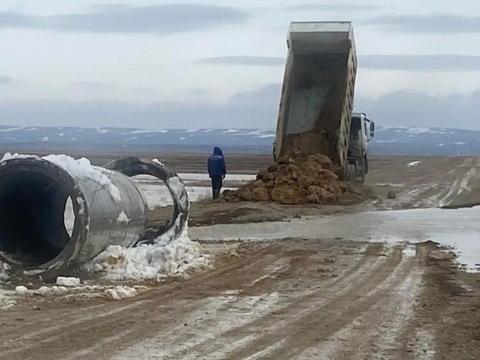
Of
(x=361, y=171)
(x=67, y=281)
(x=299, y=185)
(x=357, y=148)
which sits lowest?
(x=67, y=281)

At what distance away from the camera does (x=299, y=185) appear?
2372 cm

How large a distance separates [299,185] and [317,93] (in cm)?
276

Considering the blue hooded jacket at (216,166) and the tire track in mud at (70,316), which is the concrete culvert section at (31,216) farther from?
the blue hooded jacket at (216,166)

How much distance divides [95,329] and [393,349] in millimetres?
2590

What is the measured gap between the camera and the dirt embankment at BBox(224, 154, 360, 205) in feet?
76.9

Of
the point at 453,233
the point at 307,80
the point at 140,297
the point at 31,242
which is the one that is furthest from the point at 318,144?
the point at 140,297

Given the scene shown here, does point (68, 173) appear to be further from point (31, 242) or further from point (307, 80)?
point (307, 80)

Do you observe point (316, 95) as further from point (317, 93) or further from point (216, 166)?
point (216, 166)

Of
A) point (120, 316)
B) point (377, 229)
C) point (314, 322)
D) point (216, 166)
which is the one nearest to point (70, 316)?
point (120, 316)

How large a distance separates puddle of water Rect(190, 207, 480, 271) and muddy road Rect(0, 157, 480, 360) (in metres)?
1.71

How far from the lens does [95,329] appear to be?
844 cm

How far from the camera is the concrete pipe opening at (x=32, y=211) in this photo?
11.5 meters

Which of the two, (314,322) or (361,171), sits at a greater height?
(361,171)

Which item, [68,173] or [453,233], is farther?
[453,233]
